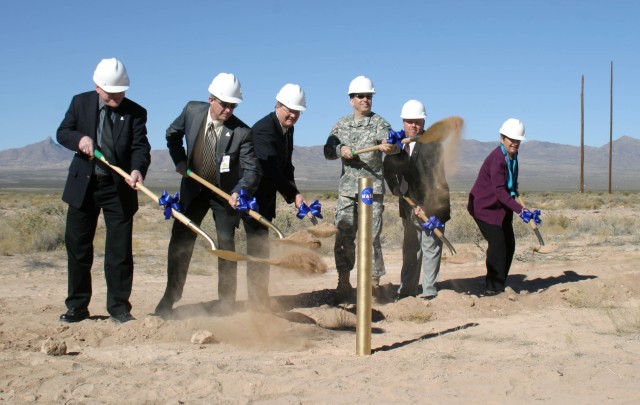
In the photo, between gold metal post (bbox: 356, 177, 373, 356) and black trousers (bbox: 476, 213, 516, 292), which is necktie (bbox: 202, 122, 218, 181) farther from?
black trousers (bbox: 476, 213, 516, 292)

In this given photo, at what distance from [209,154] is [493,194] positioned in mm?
3112

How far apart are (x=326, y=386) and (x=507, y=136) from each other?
170 inches

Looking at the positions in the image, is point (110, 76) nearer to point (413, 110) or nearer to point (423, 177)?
point (413, 110)

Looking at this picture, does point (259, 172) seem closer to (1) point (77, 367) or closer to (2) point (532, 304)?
(1) point (77, 367)

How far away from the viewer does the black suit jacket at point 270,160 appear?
6.88m

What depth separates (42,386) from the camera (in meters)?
4.25

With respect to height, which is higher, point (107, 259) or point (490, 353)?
point (107, 259)

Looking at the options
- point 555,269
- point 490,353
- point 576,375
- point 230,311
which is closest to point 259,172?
point 230,311

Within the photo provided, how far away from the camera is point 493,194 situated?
309 inches

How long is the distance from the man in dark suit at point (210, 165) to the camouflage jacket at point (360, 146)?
44.1 inches

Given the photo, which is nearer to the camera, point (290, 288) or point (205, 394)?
point (205, 394)

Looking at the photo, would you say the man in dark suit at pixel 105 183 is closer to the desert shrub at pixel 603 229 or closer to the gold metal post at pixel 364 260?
the gold metal post at pixel 364 260

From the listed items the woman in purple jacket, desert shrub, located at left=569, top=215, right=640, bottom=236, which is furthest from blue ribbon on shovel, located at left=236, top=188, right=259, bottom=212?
desert shrub, located at left=569, top=215, right=640, bottom=236

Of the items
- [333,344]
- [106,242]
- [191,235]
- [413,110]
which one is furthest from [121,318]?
[413,110]
